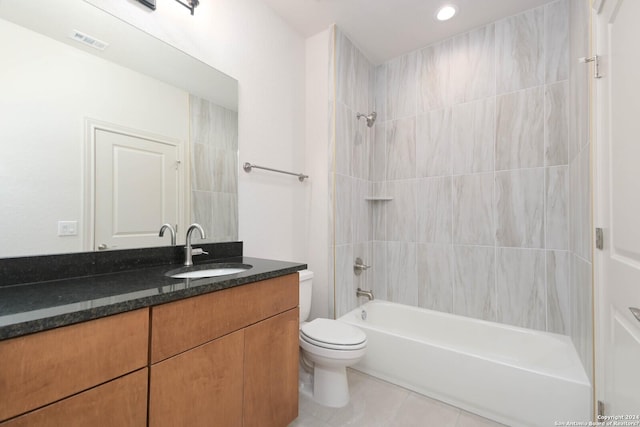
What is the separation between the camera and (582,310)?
1400 mm

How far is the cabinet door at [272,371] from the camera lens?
1.12m

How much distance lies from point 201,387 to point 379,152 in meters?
2.33

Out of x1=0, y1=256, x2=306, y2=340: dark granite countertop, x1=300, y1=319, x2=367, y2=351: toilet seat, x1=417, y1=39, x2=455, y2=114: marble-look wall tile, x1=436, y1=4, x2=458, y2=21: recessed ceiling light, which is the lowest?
x1=300, y1=319, x2=367, y2=351: toilet seat

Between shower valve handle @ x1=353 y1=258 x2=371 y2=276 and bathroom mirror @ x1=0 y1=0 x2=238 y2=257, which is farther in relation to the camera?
shower valve handle @ x1=353 y1=258 x2=371 y2=276

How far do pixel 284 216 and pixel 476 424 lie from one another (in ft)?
5.76

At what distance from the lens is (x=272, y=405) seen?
1.23m

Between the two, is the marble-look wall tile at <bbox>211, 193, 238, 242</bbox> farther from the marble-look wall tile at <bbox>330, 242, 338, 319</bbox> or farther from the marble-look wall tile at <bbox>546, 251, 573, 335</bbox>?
the marble-look wall tile at <bbox>546, 251, 573, 335</bbox>

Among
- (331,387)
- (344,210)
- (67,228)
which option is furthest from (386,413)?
(67,228)

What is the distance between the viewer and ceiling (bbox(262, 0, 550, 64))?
1.88m

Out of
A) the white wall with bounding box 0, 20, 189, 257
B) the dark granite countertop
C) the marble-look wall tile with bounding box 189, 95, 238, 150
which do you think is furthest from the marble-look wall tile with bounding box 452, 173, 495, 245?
the white wall with bounding box 0, 20, 189, 257

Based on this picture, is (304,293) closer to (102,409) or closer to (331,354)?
(331,354)

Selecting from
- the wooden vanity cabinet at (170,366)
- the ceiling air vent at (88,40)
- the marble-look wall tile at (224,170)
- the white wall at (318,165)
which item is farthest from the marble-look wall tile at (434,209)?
the ceiling air vent at (88,40)

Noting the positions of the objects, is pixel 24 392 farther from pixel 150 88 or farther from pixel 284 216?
pixel 284 216

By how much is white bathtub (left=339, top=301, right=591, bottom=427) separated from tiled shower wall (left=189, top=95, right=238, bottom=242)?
1.24 m
